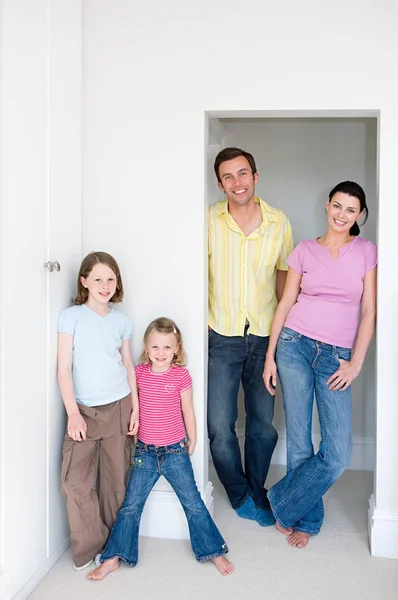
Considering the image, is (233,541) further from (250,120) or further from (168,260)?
(250,120)

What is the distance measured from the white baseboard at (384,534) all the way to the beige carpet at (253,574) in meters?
0.04

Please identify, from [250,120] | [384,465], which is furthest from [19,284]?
[250,120]

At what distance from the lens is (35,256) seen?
2520 mm

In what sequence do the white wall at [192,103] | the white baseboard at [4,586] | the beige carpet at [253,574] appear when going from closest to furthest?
the white baseboard at [4,586]
the beige carpet at [253,574]
the white wall at [192,103]

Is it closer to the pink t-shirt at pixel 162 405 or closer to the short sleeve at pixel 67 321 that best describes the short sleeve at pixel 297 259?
the pink t-shirt at pixel 162 405

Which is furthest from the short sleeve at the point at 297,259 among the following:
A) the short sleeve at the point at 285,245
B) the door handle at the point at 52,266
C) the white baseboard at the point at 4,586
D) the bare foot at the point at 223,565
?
the white baseboard at the point at 4,586

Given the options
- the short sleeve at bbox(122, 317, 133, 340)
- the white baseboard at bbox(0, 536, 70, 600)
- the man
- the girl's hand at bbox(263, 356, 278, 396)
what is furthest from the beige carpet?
the short sleeve at bbox(122, 317, 133, 340)

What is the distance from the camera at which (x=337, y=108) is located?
9.43 feet

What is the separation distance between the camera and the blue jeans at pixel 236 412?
10.5 ft

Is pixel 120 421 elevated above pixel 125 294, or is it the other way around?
pixel 125 294

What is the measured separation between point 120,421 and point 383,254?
1281 mm

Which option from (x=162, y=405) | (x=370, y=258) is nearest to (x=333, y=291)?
(x=370, y=258)

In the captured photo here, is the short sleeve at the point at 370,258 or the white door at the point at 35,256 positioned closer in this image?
the white door at the point at 35,256

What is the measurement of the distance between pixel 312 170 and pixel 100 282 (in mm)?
1808
